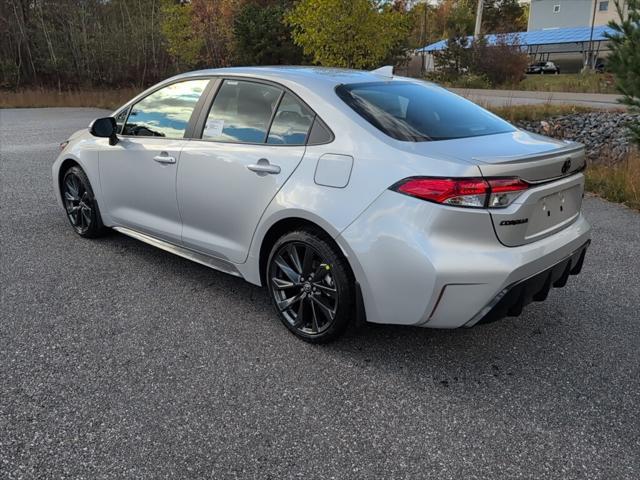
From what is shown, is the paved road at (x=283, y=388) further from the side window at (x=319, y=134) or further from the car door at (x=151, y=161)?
the side window at (x=319, y=134)

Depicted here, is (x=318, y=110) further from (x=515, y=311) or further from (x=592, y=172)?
(x=592, y=172)

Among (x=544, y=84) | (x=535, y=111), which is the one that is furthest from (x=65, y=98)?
(x=544, y=84)

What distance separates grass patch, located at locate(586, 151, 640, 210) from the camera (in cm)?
691

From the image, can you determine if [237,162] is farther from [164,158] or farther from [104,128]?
[104,128]

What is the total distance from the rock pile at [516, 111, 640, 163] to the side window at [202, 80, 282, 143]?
9.18 m

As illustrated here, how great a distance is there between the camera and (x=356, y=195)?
2.87 m

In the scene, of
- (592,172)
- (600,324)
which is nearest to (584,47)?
(592,172)

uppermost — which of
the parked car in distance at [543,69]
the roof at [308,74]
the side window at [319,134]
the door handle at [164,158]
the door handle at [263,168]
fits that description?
the roof at [308,74]

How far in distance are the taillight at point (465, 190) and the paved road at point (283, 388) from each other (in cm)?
100

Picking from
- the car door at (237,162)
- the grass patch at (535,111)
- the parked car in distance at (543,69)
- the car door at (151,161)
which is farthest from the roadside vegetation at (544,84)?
the car door at (237,162)

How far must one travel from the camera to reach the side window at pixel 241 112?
137 inches

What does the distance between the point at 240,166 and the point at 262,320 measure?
3.38 ft

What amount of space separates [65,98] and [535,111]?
18.7m

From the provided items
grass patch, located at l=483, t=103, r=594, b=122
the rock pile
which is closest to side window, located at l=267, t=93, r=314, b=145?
the rock pile
